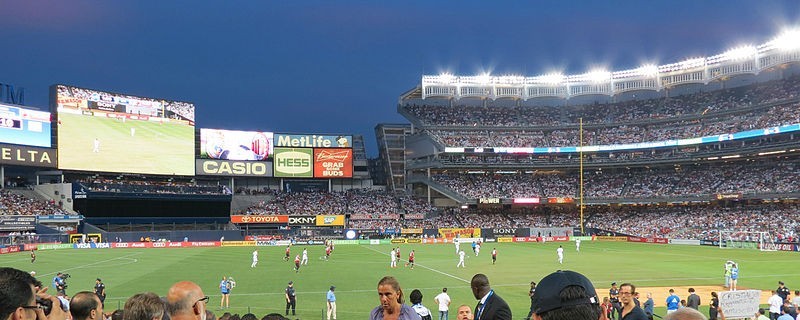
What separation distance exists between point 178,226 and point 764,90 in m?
83.0

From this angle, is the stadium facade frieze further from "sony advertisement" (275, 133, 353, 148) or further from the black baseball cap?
the black baseball cap

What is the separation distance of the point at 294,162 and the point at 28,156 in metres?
36.4

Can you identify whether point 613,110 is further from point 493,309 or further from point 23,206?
point 493,309

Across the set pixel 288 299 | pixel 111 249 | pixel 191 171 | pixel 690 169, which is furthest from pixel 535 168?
pixel 288 299

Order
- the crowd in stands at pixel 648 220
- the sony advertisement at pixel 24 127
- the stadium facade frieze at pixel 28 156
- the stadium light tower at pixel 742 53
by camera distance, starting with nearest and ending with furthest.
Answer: the crowd in stands at pixel 648 220 < the stadium facade frieze at pixel 28 156 < the sony advertisement at pixel 24 127 < the stadium light tower at pixel 742 53

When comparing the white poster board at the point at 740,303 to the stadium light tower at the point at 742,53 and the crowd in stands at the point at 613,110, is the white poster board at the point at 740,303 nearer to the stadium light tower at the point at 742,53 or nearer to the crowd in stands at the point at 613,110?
the crowd in stands at the point at 613,110

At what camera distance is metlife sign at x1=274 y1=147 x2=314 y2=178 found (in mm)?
94000

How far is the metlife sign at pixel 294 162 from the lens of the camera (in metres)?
94.0

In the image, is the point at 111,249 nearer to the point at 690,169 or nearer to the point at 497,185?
the point at 497,185

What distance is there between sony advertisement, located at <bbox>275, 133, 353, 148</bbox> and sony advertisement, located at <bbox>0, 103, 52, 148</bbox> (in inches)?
1259

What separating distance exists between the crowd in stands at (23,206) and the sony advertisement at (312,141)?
110 feet

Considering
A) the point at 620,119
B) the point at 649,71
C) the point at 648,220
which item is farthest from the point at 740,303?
the point at 649,71

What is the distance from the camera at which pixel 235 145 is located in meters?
90.9

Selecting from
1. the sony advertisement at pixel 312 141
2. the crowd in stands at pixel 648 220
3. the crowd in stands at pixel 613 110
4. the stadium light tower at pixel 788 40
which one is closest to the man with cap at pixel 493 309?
the crowd in stands at pixel 648 220
